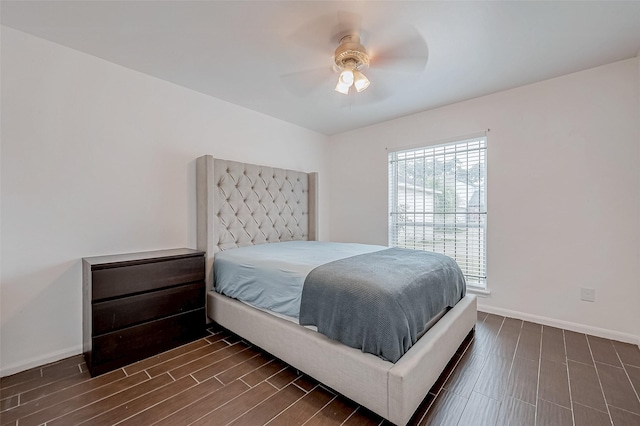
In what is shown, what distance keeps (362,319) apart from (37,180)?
8.06ft

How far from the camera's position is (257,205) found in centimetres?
316

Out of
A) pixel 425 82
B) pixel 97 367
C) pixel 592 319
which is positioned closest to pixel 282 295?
pixel 97 367

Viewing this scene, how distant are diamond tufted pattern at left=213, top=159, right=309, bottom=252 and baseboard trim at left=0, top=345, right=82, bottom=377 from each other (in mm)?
1294

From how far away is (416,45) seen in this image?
1998mm

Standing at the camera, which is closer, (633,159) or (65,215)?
(65,215)

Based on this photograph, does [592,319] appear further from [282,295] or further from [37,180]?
[37,180]

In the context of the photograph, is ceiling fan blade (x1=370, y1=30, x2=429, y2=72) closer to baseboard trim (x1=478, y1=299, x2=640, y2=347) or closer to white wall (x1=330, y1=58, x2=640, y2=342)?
white wall (x1=330, y1=58, x2=640, y2=342)

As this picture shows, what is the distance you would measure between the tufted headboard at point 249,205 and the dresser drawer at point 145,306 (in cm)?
31

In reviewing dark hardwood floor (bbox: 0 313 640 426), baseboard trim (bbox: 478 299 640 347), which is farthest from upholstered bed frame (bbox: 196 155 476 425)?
baseboard trim (bbox: 478 299 640 347)

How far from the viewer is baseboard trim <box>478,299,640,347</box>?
7.36ft

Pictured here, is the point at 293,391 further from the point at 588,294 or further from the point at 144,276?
the point at 588,294

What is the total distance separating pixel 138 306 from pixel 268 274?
0.98 m

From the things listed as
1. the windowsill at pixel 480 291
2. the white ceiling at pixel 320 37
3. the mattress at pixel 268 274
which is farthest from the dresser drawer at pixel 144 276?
the windowsill at pixel 480 291

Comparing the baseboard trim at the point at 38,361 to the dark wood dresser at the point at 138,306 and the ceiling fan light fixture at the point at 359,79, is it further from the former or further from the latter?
the ceiling fan light fixture at the point at 359,79
